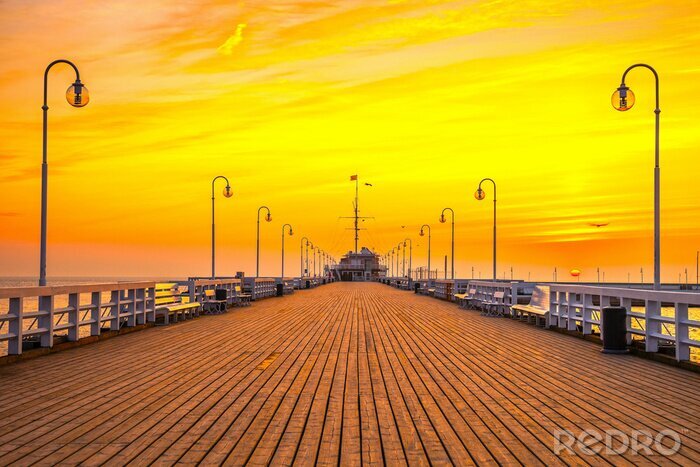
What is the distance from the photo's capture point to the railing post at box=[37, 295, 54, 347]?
43.0 feet

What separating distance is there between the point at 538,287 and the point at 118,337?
11.4 metres

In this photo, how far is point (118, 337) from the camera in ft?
55.7

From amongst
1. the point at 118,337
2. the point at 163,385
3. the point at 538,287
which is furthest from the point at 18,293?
the point at 538,287

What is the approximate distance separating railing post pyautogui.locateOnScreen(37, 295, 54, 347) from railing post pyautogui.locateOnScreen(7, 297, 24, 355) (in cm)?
97

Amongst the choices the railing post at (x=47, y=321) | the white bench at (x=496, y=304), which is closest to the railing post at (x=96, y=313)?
the railing post at (x=47, y=321)

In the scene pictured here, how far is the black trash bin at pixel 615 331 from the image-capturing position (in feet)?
46.0

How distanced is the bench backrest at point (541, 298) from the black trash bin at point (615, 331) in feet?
20.1

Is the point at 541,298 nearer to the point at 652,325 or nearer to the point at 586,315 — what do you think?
the point at 586,315

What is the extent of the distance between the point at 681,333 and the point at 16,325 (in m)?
10.8

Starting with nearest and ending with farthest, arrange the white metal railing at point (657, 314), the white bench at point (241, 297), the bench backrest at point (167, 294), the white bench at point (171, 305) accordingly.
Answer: the white metal railing at point (657, 314) → the white bench at point (171, 305) → the bench backrest at point (167, 294) → the white bench at point (241, 297)

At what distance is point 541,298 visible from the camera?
2127 cm

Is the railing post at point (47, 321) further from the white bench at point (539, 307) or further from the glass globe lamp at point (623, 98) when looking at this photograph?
the glass globe lamp at point (623, 98)

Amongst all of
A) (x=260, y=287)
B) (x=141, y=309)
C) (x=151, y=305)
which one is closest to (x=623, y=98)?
(x=141, y=309)

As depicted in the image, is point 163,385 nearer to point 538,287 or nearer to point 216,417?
point 216,417
